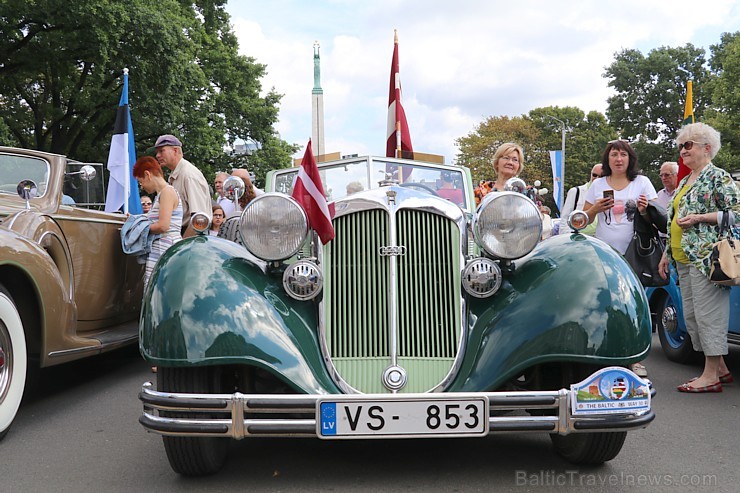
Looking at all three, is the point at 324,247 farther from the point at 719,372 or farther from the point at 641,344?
the point at 719,372

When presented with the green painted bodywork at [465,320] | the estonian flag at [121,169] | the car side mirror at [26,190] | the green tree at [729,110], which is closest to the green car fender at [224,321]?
the green painted bodywork at [465,320]

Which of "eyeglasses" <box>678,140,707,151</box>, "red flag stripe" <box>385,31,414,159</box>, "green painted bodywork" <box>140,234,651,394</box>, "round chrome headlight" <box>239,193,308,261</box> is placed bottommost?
"green painted bodywork" <box>140,234,651,394</box>

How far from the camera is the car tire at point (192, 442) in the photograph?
2871 mm

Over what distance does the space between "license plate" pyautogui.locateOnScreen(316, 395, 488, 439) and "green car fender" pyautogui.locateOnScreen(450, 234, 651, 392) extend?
24 cm

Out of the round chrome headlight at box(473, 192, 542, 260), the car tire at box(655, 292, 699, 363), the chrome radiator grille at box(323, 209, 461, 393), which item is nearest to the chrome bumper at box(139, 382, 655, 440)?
the chrome radiator grille at box(323, 209, 461, 393)

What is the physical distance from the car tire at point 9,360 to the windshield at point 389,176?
203 centimetres

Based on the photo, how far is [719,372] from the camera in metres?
5.07

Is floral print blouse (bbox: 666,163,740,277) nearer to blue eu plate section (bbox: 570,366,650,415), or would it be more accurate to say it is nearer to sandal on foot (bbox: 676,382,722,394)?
A: sandal on foot (bbox: 676,382,722,394)

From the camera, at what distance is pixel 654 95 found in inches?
1561

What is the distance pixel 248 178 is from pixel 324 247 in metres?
3.81

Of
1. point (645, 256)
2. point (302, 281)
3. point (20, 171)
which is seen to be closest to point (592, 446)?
point (302, 281)

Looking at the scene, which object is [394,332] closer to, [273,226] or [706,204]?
[273,226]

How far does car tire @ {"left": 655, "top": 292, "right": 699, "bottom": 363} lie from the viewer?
595 centimetres

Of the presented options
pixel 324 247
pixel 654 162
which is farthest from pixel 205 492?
pixel 654 162
